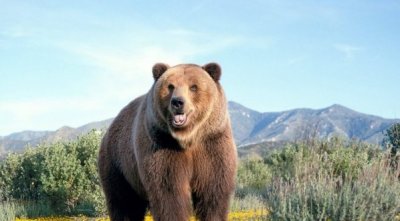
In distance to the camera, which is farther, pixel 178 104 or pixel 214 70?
pixel 214 70

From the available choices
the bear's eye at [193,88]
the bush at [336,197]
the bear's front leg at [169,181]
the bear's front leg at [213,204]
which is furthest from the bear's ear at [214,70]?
the bush at [336,197]

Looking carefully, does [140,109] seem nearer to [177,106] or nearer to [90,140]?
[177,106]

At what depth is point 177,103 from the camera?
6.00m

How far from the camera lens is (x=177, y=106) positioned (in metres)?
6.03

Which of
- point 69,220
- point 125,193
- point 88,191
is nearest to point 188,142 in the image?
point 125,193

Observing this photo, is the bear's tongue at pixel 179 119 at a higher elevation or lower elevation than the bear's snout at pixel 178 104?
lower

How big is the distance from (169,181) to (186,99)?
101cm

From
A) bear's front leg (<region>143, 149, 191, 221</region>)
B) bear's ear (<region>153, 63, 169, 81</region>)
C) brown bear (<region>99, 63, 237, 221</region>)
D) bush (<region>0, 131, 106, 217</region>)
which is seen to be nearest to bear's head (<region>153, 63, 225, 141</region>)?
brown bear (<region>99, 63, 237, 221</region>)

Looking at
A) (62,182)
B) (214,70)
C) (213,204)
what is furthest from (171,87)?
(62,182)

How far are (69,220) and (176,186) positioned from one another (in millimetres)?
9536

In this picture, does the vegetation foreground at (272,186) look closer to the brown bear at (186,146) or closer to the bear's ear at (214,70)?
the brown bear at (186,146)

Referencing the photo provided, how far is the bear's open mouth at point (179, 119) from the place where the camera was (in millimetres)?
6062

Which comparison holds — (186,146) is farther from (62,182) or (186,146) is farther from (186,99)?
(62,182)

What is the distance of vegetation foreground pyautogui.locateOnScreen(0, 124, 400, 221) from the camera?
285 inches
